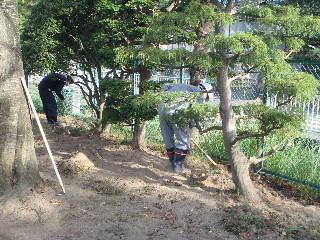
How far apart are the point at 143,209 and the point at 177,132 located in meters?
1.42

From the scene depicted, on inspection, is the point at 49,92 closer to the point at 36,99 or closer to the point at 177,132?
the point at 36,99

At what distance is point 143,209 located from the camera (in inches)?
169

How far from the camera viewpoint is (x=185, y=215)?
13.7 feet

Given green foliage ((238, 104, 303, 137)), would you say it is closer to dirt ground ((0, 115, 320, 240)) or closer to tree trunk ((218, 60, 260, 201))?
tree trunk ((218, 60, 260, 201))

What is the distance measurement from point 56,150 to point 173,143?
2194 mm

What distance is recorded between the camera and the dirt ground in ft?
12.4

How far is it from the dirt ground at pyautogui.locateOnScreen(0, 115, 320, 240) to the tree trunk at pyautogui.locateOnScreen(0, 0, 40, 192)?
259mm

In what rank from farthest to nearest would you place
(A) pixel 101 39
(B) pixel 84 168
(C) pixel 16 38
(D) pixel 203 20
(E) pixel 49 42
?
(E) pixel 49 42 → (A) pixel 101 39 → (B) pixel 84 168 → (C) pixel 16 38 → (D) pixel 203 20

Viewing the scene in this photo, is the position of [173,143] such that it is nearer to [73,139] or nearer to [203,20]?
[203,20]

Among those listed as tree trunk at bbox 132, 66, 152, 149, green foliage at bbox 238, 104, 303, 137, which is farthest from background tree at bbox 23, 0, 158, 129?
green foliage at bbox 238, 104, 303, 137

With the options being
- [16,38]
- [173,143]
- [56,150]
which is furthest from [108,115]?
[16,38]

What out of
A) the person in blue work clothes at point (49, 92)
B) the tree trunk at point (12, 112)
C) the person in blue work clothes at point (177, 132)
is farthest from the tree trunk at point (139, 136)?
the person in blue work clothes at point (49, 92)

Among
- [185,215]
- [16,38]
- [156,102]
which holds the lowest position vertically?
[185,215]

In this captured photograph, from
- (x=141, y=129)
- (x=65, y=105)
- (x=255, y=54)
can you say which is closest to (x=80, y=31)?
(x=141, y=129)
